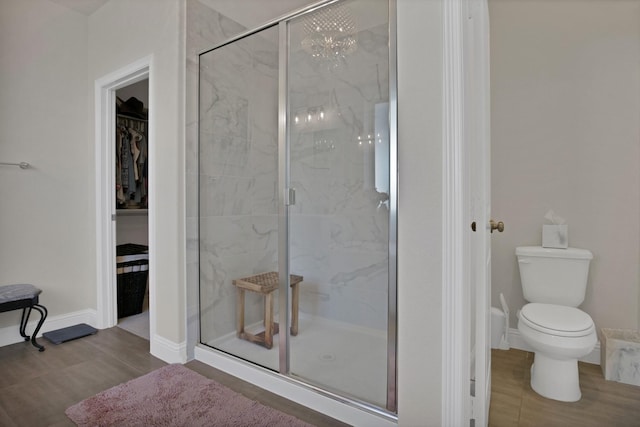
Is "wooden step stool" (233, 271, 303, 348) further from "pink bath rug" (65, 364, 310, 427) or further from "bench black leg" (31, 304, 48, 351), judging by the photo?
"bench black leg" (31, 304, 48, 351)

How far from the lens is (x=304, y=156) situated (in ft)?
7.39

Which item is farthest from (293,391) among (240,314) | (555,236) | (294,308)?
(555,236)

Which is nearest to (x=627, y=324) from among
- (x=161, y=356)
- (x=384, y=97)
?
(x=384, y=97)

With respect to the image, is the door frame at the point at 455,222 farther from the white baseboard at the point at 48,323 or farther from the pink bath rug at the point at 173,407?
the white baseboard at the point at 48,323

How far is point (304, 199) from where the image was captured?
223 centimetres

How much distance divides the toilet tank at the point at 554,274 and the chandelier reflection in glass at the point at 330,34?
1841 mm

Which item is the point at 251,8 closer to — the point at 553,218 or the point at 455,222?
the point at 455,222

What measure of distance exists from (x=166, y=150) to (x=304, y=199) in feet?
3.43

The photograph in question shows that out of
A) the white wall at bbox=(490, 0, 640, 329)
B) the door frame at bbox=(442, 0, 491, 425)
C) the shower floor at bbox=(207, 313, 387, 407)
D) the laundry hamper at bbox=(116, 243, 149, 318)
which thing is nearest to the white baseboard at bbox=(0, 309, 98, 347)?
the laundry hamper at bbox=(116, 243, 149, 318)

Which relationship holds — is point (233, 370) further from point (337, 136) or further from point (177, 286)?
point (337, 136)

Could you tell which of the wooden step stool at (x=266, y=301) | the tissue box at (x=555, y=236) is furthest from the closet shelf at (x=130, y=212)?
the tissue box at (x=555, y=236)

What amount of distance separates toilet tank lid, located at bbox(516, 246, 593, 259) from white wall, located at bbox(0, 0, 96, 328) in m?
3.56

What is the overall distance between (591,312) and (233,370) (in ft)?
8.00

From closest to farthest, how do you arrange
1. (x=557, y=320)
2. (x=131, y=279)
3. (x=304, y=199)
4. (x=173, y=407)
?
(x=173, y=407) → (x=557, y=320) → (x=304, y=199) → (x=131, y=279)
